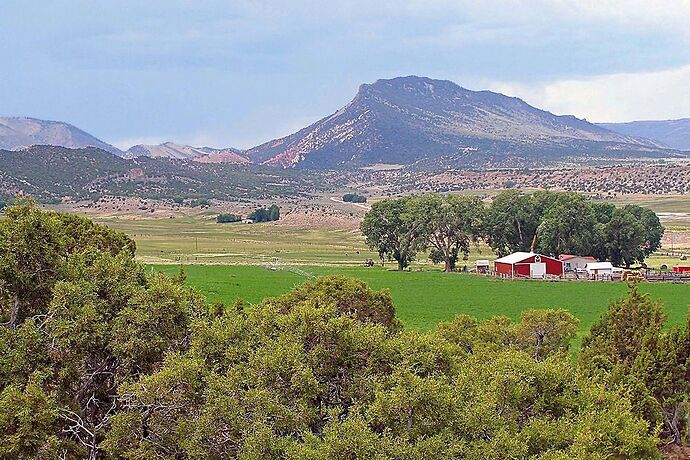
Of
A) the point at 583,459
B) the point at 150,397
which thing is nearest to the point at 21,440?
the point at 150,397

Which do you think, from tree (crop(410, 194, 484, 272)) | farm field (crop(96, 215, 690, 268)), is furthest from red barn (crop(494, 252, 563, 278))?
farm field (crop(96, 215, 690, 268))

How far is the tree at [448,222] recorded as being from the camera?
3113 inches

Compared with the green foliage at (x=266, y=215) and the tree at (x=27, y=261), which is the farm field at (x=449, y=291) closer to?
the tree at (x=27, y=261)

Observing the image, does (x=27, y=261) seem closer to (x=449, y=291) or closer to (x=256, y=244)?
(x=449, y=291)

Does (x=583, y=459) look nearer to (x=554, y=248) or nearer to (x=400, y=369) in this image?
(x=400, y=369)

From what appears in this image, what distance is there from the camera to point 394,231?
271 ft

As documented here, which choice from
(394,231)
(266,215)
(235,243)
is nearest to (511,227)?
(394,231)

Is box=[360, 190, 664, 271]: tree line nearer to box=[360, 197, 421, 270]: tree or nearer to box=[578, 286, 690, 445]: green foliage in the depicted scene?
box=[360, 197, 421, 270]: tree

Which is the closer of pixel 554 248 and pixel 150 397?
pixel 150 397

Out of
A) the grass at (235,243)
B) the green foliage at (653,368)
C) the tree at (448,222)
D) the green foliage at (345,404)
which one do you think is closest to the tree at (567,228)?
the tree at (448,222)

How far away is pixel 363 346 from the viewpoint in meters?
16.0

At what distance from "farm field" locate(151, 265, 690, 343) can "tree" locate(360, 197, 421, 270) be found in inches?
278

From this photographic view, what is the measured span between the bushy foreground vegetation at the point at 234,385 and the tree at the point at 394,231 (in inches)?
2467

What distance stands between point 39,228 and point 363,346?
287 inches
